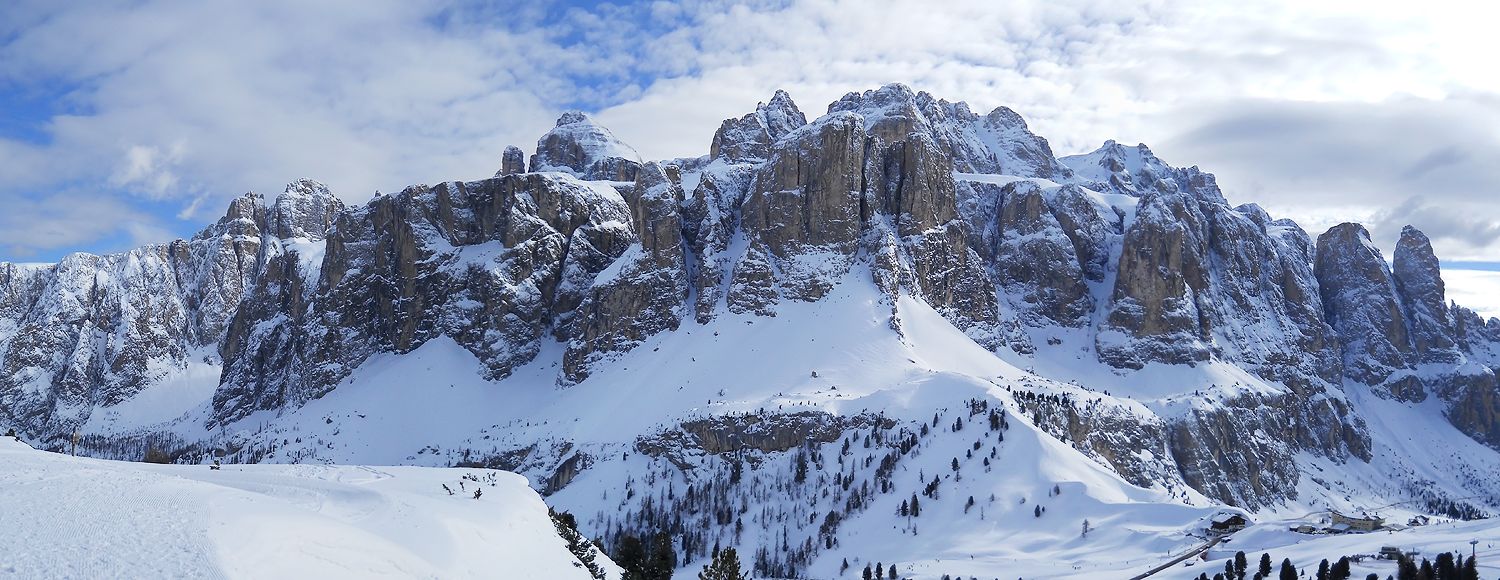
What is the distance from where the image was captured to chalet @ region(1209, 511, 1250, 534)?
139m

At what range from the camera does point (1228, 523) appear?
461 ft

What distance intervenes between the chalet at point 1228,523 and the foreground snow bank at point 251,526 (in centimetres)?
11712

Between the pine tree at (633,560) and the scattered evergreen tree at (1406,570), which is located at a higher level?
the pine tree at (633,560)

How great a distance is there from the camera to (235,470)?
4394cm

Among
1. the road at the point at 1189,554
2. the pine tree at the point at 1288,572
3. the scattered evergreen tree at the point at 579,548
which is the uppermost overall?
the scattered evergreen tree at the point at 579,548

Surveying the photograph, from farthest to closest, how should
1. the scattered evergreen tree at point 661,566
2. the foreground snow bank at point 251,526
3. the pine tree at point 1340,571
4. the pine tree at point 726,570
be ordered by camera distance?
the pine tree at point 1340,571, the scattered evergreen tree at point 661,566, the pine tree at point 726,570, the foreground snow bank at point 251,526

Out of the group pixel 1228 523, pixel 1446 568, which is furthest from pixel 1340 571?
pixel 1228 523

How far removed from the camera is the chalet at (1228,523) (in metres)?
139

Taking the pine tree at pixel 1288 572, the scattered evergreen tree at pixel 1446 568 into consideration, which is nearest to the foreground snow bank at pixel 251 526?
the pine tree at pixel 1288 572

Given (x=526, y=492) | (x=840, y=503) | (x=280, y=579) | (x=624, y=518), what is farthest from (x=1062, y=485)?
(x=280, y=579)

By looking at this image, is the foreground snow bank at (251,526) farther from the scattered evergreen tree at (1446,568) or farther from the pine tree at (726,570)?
the scattered evergreen tree at (1446,568)

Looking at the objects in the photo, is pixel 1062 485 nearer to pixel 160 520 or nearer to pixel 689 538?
pixel 689 538

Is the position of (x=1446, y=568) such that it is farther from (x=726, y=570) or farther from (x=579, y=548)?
(x=579, y=548)

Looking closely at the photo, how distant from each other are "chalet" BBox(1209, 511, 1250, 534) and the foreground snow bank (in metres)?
117
